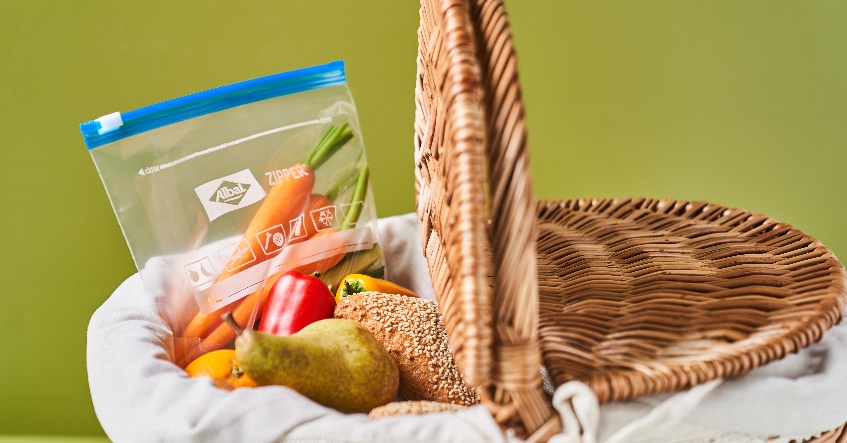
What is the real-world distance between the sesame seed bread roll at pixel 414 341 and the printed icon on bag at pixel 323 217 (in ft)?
0.36

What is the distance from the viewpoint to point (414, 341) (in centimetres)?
60

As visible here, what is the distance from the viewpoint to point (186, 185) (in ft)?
2.14

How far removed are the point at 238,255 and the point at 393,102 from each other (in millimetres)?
620

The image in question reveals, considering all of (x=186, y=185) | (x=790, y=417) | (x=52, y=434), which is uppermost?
(x=186, y=185)

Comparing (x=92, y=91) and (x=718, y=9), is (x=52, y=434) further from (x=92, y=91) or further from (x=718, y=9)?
(x=718, y=9)

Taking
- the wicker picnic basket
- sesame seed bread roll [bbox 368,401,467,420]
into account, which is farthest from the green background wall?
sesame seed bread roll [bbox 368,401,467,420]

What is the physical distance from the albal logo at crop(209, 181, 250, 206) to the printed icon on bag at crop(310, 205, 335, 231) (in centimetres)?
8

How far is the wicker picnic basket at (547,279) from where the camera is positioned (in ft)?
1.18

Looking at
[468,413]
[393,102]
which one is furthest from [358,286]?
[393,102]

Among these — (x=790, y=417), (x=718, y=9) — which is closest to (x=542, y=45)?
(x=718, y=9)

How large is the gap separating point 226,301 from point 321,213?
15 cm

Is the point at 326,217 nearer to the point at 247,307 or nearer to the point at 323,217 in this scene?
the point at 323,217

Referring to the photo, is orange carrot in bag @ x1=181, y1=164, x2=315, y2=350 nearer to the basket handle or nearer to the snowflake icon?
the snowflake icon

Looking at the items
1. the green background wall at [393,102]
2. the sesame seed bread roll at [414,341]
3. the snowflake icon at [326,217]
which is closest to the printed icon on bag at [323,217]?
the snowflake icon at [326,217]
